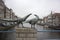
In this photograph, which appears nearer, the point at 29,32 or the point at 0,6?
the point at 29,32

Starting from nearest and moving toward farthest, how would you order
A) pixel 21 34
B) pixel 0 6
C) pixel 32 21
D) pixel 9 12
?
pixel 21 34
pixel 32 21
pixel 0 6
pixel 9 12

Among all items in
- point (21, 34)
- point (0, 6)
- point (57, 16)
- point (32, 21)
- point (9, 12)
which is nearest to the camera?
point (21, 34)

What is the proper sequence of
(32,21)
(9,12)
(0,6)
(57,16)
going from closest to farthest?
1. (32,21)
2. (0,6)
3. (9,12)
4. (57,16)

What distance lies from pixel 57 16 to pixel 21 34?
120 feet

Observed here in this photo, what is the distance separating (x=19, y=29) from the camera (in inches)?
114

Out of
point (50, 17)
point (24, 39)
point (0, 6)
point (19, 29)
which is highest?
point (0, 6)

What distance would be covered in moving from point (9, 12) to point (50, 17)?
41.7 ft

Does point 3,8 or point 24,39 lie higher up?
point 3,8

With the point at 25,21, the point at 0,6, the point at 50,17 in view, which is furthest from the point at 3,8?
the point at 25,21

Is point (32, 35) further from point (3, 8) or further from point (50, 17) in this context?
point (50, 17)

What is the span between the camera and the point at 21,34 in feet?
9.36

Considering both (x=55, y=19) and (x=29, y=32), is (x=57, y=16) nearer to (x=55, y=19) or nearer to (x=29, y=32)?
(x=55, y=19)

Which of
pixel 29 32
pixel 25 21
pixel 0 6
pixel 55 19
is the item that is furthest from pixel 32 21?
pixel 55 19

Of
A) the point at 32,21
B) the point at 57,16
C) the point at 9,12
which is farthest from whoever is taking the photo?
the point at 57,16
